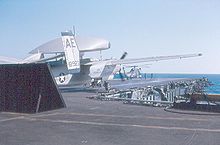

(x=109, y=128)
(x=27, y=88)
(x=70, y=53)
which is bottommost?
(x=109, y=128)

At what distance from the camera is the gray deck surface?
1273 centimetres

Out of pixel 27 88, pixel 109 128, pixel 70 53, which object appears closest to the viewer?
pixel 109 128

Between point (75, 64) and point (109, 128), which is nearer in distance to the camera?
point (109, 128)

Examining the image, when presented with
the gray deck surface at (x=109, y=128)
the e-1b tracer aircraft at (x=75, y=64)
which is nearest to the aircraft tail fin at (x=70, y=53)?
the e-1b tracer aircraft at (x=75, y=64)

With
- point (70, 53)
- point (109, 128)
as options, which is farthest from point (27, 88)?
point (70, 53)

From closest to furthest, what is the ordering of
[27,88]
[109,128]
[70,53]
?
[109,128] → [27,88] → [70,53]

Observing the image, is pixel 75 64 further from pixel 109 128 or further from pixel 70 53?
pixel 109 128

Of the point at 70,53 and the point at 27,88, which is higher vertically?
the point at 70,53

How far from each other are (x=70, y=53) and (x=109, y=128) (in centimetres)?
3154

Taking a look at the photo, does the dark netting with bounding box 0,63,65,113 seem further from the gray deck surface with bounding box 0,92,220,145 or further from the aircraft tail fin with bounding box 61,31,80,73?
the aircraft tail fin with bounding box 61,31,80,73

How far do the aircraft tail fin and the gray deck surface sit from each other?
81.1 ft

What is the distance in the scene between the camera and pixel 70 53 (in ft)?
151

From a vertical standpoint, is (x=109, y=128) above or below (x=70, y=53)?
below

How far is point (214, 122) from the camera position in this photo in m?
16.6
